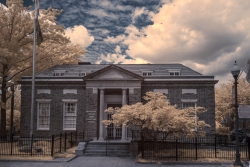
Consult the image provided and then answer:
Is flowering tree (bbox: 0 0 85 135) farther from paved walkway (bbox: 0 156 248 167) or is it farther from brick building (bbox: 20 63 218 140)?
paved walkway (bbox: 0 156 248 167)

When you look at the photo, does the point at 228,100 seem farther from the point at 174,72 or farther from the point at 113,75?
the point at 113,75

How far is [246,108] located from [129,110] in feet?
23.1

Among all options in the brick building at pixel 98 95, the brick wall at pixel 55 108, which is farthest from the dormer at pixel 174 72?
the brick wall at pixel 55 108

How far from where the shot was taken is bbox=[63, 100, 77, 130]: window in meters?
24.1

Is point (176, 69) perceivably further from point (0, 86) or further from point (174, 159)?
point (0, 86)

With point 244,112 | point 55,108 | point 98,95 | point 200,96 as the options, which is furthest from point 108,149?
point 244,112

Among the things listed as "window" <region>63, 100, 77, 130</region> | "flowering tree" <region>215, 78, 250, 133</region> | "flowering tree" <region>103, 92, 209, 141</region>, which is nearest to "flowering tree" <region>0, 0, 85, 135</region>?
"window" <region>63, 100, 77, 130</region>

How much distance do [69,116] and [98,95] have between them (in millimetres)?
3602

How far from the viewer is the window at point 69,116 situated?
24062 mm

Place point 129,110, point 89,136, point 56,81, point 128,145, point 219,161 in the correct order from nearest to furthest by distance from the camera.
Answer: point 219,161 → point 129,110 → point 128,145 → point 89,136 → point 56,81

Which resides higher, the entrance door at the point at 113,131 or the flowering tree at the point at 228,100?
the flowering tree at the point at 228,100

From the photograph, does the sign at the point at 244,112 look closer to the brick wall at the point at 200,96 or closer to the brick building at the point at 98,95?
the brick wall at the point at 200,96

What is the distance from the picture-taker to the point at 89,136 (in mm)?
22219

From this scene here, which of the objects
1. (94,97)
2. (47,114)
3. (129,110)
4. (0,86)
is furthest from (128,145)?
(0,86)
